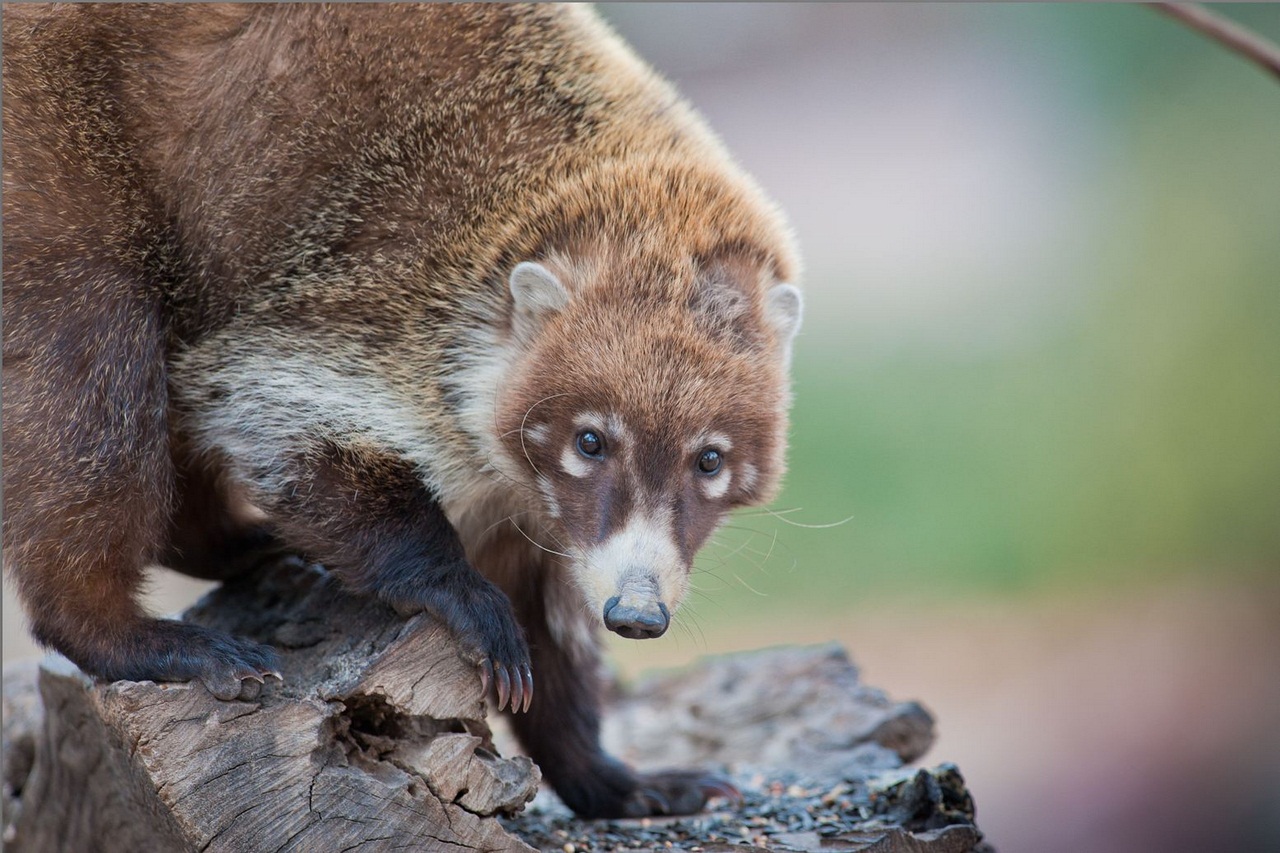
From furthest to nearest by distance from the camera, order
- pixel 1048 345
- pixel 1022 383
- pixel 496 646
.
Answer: pixel 1022 383 < pixel 1048 345 < pixel 496 646

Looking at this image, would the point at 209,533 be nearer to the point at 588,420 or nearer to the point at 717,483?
the point at 588,420

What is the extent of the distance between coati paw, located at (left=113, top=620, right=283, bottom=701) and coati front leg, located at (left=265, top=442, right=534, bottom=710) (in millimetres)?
401

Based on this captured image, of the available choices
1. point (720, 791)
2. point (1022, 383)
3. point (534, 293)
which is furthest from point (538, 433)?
point (1022, 383)

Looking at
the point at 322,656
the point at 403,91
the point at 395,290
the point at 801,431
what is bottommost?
the point at 322,656

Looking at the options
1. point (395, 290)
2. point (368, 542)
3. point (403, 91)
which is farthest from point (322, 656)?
point (403, 91)

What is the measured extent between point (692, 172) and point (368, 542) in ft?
6.06

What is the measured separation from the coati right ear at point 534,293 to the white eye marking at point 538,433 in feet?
1.23

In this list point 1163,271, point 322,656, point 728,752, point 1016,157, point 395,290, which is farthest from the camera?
point 1016,157

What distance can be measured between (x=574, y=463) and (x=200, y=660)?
4.36 feet

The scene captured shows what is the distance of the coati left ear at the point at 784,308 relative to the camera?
167 inches

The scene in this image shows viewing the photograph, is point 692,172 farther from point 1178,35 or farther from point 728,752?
point 1178,35

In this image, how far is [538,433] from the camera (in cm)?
396

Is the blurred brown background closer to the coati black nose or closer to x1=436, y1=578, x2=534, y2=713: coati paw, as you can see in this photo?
x1=436, y1=578, x2=534, y2=713: coati paw

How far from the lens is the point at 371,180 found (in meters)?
4.17
